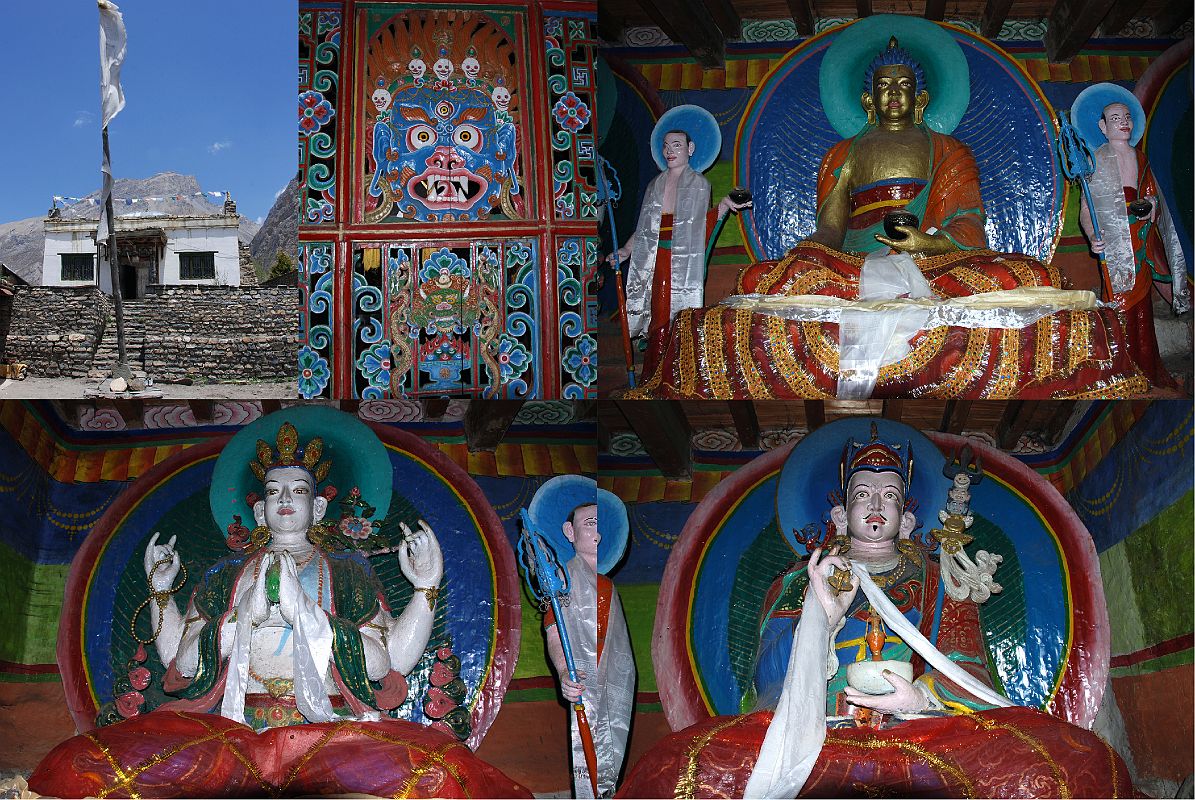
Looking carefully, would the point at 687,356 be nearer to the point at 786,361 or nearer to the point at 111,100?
the point at 786,361

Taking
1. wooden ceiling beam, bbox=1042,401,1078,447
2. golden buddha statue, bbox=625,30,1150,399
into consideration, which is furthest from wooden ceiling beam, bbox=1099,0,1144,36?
wooden ceiling beam, bbox=1042,401,1078,447

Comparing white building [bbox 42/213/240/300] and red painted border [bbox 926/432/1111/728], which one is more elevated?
white building [bbox 42/213/240/300]

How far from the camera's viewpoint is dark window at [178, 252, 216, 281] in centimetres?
752

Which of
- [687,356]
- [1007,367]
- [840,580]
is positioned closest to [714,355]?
[687,356]

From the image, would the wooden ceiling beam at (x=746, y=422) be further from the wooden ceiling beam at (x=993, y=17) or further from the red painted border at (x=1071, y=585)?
the wooden ceiling beam at (x=993, y=17)

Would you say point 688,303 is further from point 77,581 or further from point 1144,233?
point 77,581

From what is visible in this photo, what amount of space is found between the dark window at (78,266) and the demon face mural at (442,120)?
4.38ft

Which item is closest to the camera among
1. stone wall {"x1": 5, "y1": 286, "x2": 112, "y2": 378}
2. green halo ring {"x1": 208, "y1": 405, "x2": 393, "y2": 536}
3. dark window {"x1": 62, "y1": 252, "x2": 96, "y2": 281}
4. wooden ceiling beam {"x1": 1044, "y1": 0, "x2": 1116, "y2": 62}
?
green halo ring {"x1": 208, "y1": 405, "x2": 393, "y2": 536}

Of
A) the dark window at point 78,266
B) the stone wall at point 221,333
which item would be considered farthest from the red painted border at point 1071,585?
the dark window at point 78,266

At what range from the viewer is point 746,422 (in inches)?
242

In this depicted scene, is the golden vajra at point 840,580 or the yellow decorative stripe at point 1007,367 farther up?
the yellow decorative stripe at point 1007,367

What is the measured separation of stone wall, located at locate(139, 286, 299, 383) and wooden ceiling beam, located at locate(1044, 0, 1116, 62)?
346 centimetres

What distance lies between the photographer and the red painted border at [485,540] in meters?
6.00

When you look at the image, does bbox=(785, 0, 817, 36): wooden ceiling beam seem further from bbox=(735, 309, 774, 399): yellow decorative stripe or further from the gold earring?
the gold earring
